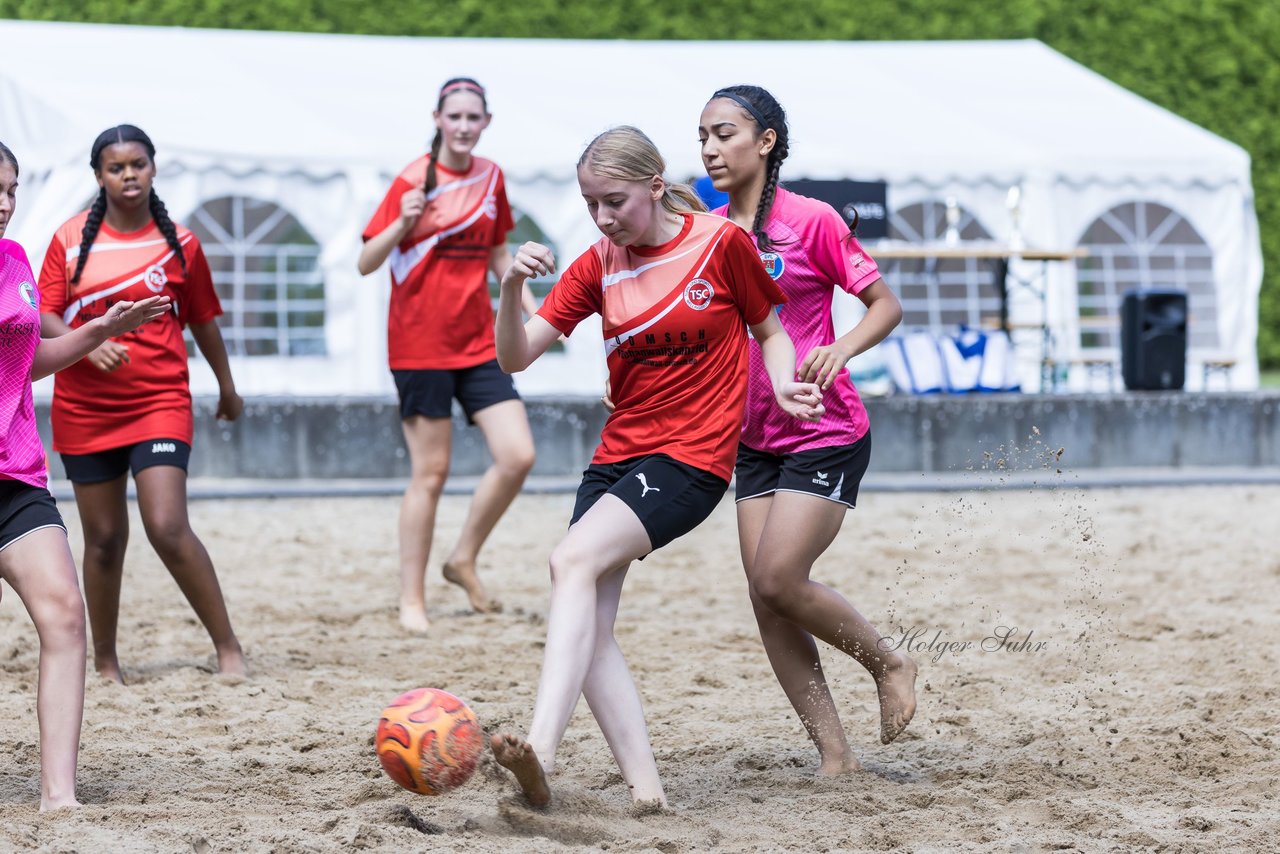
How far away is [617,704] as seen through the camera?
11.8 ft

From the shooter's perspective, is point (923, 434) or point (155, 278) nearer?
point (155, 278)

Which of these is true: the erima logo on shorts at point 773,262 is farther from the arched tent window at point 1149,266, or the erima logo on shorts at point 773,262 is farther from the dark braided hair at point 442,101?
the arched tent window at point 1149,266

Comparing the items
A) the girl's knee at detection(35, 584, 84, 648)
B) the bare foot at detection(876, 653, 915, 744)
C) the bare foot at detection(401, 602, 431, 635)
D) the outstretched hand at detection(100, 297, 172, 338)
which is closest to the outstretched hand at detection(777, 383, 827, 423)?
the bare foot at detection(876, 653, 915, 744)

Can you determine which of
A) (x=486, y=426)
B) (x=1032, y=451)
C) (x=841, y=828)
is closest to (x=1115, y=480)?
(x=1032, y=451)

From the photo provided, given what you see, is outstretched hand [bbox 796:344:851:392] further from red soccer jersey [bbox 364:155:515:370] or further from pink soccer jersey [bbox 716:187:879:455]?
red soccer jersey [bbox 364:155:515:370]

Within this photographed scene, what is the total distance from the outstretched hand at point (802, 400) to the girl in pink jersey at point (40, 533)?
4.73ft

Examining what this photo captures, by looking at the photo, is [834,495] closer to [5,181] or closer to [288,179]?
[5,181]

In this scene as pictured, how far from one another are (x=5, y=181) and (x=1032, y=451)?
888 centimetres

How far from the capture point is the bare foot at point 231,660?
17.4 ft

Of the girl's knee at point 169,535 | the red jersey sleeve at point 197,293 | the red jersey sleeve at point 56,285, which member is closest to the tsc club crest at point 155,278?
the red jersey sleeve at point 197,293

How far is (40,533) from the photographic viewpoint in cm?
361

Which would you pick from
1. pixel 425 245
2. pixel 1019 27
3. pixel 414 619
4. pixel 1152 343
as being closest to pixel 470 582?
pixel 414 619

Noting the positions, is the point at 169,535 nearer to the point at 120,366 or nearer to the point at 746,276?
the point at 120,366

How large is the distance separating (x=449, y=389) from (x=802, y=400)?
2.98 metres
